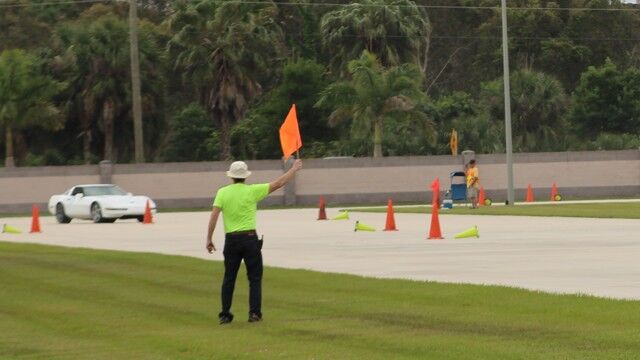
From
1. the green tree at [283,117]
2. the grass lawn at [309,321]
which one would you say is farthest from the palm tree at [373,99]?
the grass lawn at [309,321]

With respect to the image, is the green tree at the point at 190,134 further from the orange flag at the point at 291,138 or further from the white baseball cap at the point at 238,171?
the white baseball cap at the point at 238,171

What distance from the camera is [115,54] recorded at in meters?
79.0

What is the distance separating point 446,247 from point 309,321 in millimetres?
13168

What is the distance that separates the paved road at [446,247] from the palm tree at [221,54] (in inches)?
1231

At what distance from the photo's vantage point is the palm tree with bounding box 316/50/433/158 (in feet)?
238

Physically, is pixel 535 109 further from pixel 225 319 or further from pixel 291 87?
pixel 225 319

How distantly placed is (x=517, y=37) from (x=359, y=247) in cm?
6579

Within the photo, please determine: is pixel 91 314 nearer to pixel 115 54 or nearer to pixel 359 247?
pixel 359 247

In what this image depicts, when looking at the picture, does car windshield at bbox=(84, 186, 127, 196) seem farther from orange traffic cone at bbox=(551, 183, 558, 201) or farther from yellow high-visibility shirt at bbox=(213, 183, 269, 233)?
yellow high-visibility shirt at bbox=(213, 183, 269, 233)

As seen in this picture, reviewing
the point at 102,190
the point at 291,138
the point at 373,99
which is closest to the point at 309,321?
the point at 291,138

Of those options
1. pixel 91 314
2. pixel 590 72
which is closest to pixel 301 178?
pixel 590 72

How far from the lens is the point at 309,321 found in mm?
15984

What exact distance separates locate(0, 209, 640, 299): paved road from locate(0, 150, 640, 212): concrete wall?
1914 cm

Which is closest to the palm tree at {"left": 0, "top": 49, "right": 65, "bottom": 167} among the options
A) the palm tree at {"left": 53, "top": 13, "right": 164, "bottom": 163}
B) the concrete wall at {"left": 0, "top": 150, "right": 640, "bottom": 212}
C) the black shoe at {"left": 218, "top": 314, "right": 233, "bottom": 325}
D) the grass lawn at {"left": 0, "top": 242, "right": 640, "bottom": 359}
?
the palm tree at {"left": 53, "top": 13, "right": 164, "bottom": 163}
